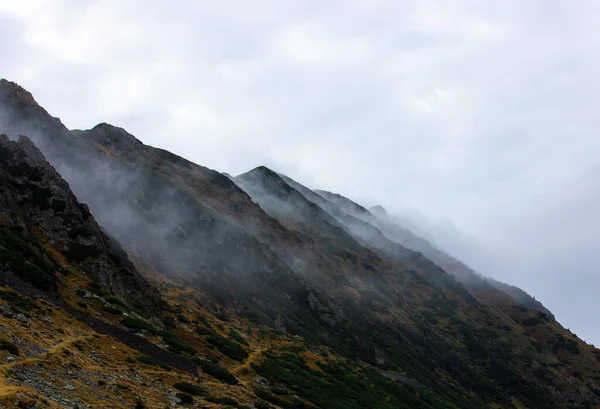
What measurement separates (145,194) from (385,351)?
235ft

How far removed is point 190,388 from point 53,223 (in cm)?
3643

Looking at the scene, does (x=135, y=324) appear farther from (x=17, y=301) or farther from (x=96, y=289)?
(x=17, y=301)

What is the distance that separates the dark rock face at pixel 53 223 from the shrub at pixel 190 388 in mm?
23799

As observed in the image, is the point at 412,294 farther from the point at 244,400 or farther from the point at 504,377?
the point at 244,400

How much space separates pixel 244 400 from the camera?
34.6 m

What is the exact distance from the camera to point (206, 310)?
249ft

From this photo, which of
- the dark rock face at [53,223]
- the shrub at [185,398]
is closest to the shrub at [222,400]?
the shrub at [185,398]

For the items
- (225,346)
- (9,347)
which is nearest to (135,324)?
(225,346)

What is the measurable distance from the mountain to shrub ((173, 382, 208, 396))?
0.16 m

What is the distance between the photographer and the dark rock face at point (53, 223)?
164 feet

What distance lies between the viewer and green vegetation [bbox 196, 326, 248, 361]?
52.8 metres

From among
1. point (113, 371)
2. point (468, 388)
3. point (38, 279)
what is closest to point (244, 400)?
point (113, 371)

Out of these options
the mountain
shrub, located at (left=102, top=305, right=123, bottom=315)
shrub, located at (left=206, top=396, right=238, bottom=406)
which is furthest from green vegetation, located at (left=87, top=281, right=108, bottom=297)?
shrub, located at (left=206, top=396, right=238, bottom=406)

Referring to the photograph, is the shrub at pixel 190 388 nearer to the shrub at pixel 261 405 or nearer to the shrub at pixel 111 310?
the shrub at pixel 261 405
